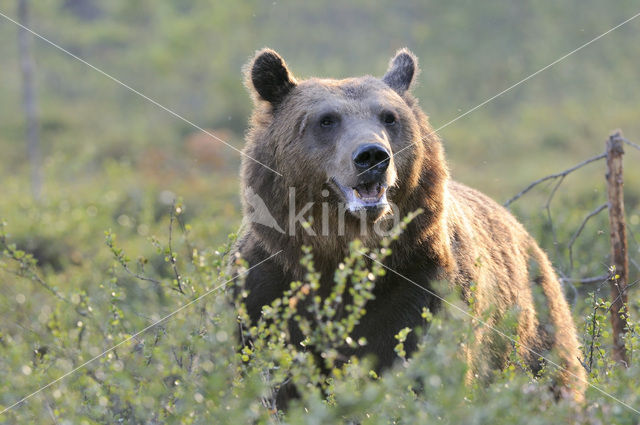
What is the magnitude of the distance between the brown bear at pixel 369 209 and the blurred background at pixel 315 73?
16530 mm

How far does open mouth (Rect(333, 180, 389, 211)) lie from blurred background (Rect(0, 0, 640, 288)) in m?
17.2

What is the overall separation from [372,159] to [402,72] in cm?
118

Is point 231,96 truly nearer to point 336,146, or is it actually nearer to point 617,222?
point 617,222

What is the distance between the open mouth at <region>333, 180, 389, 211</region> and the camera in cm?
405

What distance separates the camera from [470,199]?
5215 mm

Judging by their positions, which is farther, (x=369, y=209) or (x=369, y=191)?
(x=369, y=191)

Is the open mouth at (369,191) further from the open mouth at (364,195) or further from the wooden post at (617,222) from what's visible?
the wooden post at (617,222)

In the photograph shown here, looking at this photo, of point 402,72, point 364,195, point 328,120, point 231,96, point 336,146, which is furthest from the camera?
point 231,96

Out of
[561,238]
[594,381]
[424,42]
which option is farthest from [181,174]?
[594,381]

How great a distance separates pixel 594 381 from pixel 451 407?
124 centimetres

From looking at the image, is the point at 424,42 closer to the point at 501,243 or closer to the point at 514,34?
the point at 514,34

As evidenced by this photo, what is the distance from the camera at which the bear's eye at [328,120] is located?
14.4ft

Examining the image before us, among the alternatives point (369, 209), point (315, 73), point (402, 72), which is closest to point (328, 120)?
point (369, 209)

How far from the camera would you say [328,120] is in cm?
440
